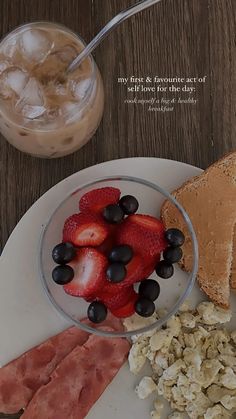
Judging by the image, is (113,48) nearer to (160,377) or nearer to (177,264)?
(177,264)

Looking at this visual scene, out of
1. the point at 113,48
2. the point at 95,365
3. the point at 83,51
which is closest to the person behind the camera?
the point at 83,51

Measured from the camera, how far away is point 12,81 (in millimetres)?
1293

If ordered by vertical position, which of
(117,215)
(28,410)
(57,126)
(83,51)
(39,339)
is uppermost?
(83,51)

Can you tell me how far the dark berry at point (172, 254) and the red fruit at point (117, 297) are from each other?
8 cm

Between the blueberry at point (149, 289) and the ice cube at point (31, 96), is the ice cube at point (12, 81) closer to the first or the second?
the ice cube at point (31, 96)

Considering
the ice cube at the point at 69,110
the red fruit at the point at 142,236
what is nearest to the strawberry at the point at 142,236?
the red fruit at the point at 142,236

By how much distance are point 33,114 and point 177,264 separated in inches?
15.5

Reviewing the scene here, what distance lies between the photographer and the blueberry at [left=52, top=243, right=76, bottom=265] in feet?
4.24

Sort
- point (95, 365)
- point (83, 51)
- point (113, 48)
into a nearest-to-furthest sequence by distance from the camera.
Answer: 1. point (83, 51)
2. point (95, 365)
3. point (113, 48)

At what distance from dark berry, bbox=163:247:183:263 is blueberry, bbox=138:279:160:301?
49 millimetres

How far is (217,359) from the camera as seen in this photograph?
1.37 metres

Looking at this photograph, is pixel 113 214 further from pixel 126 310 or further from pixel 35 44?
pixel 35 44

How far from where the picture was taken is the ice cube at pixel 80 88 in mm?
1305

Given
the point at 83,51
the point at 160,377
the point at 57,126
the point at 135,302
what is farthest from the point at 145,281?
the point at 83,51
